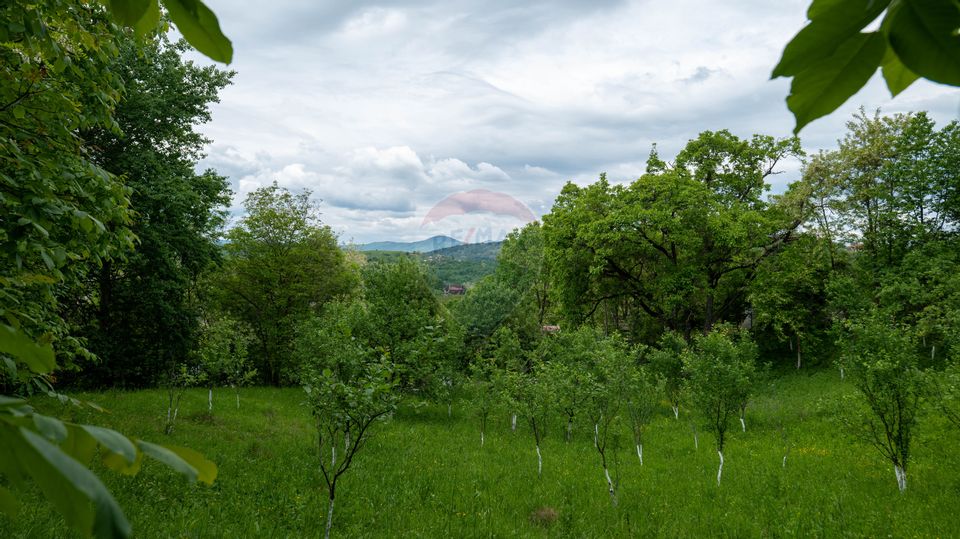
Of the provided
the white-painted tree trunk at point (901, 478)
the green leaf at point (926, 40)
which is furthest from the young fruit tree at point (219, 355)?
the white-painted tree trunk at point (901, 478)

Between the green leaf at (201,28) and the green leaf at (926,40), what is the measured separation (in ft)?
3.49

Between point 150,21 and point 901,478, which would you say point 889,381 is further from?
point 150,21

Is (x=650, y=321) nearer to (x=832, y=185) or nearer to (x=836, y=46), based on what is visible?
(x=832, y=185)

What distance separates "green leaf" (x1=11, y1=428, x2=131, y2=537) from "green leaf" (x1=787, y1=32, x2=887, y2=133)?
1.04 m

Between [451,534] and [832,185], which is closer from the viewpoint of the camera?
[451,534]

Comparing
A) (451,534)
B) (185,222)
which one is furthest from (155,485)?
(185,222)

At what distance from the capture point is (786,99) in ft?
2.52

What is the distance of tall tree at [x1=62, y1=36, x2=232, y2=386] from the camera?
661 inches

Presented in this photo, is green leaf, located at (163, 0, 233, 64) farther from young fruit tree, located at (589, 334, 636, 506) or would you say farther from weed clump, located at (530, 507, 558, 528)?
young fruit tree, located at (589, 334, 636, 506)

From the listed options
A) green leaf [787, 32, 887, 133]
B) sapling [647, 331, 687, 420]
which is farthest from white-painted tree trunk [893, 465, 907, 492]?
green leaf [787, 32, 887, 133]

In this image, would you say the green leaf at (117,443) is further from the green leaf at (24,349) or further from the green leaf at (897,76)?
the green leaf at (897,76)

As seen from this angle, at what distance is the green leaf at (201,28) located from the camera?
0.80m

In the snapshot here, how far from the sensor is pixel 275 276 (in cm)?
3042

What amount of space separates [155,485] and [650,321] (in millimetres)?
32394
